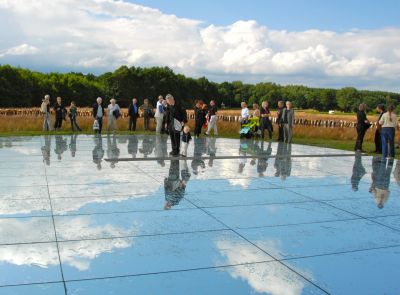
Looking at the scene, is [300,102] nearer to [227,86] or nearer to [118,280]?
[227,86]

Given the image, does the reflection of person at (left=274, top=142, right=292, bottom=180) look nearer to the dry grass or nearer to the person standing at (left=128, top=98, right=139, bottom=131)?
the dry grass

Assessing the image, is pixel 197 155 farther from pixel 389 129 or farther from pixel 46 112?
pixel 46 112

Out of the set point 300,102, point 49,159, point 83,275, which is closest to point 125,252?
point 83,275

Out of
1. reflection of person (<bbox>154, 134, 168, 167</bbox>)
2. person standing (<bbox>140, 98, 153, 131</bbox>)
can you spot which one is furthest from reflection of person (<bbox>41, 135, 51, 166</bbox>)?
person standing (<bbox>140, 98, 153, 131</bbox>)

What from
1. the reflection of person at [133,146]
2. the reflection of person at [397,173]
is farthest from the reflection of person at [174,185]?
the reflection of person at [397,173]

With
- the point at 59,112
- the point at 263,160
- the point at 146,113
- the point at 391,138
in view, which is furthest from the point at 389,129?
the point at 59,112

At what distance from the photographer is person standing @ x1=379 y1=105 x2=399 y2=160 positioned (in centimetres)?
1489

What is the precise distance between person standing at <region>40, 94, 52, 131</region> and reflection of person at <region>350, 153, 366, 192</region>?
13.0 m

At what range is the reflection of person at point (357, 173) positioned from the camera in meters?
9.64

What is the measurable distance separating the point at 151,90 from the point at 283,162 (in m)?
102

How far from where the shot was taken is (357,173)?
11.2 m

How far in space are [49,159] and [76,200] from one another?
5.00 m

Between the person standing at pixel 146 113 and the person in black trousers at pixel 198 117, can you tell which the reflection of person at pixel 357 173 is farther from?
the person standing at pixel 146 113

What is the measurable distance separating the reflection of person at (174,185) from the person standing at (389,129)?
6959 mm
